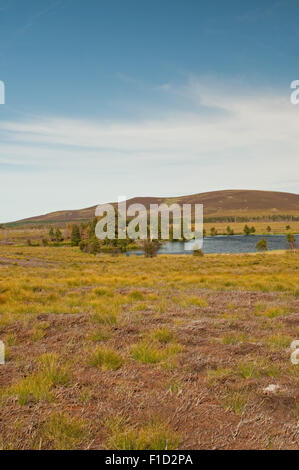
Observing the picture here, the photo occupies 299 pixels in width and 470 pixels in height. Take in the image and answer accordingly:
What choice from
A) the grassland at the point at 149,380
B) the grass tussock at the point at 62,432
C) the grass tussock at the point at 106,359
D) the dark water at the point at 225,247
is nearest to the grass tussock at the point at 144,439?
the grassland at the point at 149,380

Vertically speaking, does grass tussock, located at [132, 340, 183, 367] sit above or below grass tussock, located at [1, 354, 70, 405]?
below

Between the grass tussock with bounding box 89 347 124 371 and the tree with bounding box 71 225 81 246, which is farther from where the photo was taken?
the tree with bounding box 71 225 81 246

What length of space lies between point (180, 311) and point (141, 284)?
24.9 ft

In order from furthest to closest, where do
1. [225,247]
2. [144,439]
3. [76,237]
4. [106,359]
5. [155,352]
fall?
[76,237] → [225,247] → [155,352] → [106,359] → [144,439]

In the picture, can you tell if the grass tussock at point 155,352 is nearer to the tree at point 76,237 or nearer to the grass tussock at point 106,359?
the grass tussock at point 106,359

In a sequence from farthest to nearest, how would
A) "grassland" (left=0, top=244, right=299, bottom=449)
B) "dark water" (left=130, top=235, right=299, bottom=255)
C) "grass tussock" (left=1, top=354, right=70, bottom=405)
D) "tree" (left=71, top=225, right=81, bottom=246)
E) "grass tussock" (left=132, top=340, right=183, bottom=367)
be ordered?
1. "tree" (left=71, top=225, right=81, bottom=246)
2. "dark water" (left=130, top=235, right=299, bottom=255)
3. "grass tussock" (left=132, top=340, right=183, bottom=367)
4. "grass tussock" (left=1, top=354, right=70, bottom=405)
5. "grassland" (left=0, top=244, right=299, bottom=449)

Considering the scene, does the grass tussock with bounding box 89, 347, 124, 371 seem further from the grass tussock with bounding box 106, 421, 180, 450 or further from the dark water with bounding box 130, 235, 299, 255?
the dark water with bounding box 130, 235, 299, 255

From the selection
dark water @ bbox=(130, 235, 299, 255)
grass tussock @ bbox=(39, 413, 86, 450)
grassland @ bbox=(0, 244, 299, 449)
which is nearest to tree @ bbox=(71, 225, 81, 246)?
dark water @ bbox=(130, 235, 299, 255)

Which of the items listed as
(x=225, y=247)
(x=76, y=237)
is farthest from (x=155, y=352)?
(x=76, y=237)

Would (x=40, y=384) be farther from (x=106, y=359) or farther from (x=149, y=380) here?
(x=149, y=380)

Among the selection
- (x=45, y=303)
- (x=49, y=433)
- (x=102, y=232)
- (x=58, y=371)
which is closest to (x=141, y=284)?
(x=45, y=303)

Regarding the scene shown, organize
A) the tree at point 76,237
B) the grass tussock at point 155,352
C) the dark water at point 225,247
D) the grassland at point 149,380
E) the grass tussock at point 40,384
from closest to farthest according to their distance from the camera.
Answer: the grassland at point 149,380, the grass tussock at point 40,384, the grass tussock at point 155,352, the dark water at point 225,247, the tree at point 76,237
